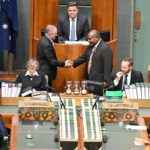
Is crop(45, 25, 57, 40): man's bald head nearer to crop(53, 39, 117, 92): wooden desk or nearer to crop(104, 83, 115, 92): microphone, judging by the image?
crop(53, 39, 117, 92): wooden desk

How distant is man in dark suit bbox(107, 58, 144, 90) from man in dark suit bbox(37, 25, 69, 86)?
1.39m

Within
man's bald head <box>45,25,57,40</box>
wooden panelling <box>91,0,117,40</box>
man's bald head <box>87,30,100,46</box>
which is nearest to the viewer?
man's bald head <box>87,30,100,46</box>

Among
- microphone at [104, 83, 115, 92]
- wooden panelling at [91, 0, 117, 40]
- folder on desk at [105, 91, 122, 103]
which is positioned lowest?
folder on desk at [105, 91, 122, 103]

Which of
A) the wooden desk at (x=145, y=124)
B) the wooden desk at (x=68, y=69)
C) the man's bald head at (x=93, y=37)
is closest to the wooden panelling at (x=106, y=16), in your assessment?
the wooden desk at (x=68, y=69)

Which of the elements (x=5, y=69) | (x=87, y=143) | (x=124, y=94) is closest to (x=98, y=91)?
(x=124, y=94)

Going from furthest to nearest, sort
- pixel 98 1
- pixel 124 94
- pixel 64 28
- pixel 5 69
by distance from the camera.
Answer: pixel 5 69
pixel 98 1
pixel 64 28
pixel 124 94

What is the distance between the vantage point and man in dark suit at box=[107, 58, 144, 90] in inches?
368

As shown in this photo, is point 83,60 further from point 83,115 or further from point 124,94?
point 83,115

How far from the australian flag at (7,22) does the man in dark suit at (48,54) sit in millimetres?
1758

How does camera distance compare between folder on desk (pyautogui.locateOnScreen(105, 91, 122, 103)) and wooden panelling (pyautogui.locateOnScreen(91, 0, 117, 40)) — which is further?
wooden panelling (pyautogui.locateOnScreen(91, 0, 117, 40))

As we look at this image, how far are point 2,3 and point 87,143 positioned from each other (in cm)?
649

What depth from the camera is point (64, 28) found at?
11438mm

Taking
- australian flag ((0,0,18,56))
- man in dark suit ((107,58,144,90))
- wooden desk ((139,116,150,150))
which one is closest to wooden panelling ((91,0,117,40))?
australian flag ((0,0,18,56))

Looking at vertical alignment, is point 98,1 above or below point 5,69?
above
